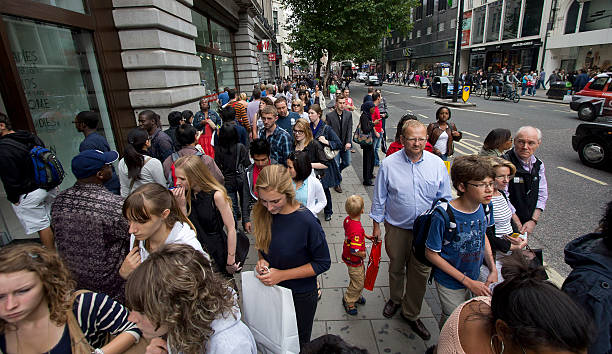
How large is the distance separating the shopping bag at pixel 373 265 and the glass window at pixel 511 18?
3939 centimetres

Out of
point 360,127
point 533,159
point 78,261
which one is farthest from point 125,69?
point 533,159

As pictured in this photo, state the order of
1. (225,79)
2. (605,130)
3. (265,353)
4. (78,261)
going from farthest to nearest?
(225,79), (605,130), (78,261), (265,353)

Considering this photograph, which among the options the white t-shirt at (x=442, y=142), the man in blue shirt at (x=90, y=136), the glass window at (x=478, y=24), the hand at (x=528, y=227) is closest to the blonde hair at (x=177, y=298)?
the man in blue shirt at (x=90, y=136)

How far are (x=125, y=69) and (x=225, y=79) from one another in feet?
29.2

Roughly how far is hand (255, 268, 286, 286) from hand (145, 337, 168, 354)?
0.63 meters

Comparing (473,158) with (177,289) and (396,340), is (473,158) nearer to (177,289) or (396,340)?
(396,340)

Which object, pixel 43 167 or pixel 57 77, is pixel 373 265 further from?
pixel 57 77

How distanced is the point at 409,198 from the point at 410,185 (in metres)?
0.12

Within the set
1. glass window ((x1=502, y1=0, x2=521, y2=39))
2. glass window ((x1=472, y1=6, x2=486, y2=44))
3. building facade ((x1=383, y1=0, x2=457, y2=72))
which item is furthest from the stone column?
glass window ((x1=472, y1=6, x2=486, y2=44))

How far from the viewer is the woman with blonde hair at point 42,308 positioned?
1314 mm

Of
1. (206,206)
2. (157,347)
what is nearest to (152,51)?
(206,206)

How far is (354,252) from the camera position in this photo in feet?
10.2

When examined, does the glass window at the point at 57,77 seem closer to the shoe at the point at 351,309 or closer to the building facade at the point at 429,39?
the shoe at the point at 351,309

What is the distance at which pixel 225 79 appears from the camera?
14914 millimetres
